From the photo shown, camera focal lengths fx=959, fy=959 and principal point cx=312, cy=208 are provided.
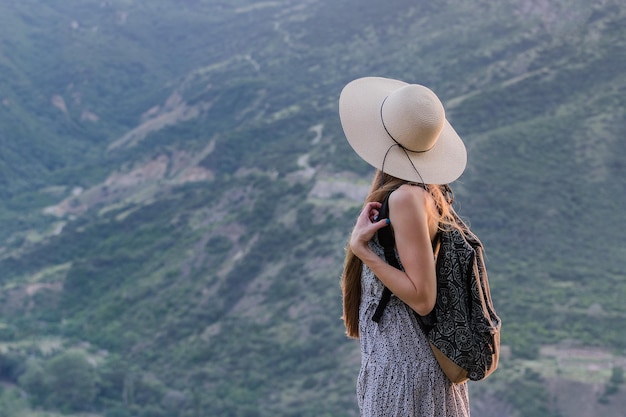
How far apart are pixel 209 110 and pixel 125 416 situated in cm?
3658

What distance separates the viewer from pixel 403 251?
3.16 meters

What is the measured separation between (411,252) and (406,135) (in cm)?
45

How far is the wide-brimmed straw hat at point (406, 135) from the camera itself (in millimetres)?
3320

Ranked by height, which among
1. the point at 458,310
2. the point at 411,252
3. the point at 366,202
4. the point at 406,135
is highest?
the point at 406,135

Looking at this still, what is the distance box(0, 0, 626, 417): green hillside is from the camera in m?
25.4

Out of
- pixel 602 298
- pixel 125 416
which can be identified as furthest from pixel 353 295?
pixel 125 416

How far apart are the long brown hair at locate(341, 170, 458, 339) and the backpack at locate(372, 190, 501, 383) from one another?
7 cm

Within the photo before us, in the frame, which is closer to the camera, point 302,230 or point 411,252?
point 411,252

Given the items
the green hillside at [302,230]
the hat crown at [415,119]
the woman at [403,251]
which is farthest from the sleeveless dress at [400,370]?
the green hillside at [302,230]

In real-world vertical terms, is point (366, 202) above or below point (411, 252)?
above

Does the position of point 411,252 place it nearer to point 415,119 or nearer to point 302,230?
point 415,119

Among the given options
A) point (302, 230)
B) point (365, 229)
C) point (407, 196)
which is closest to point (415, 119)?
point (407, 196)

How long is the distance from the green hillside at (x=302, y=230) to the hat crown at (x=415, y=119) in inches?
682

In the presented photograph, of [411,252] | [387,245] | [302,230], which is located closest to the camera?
[411,252]
